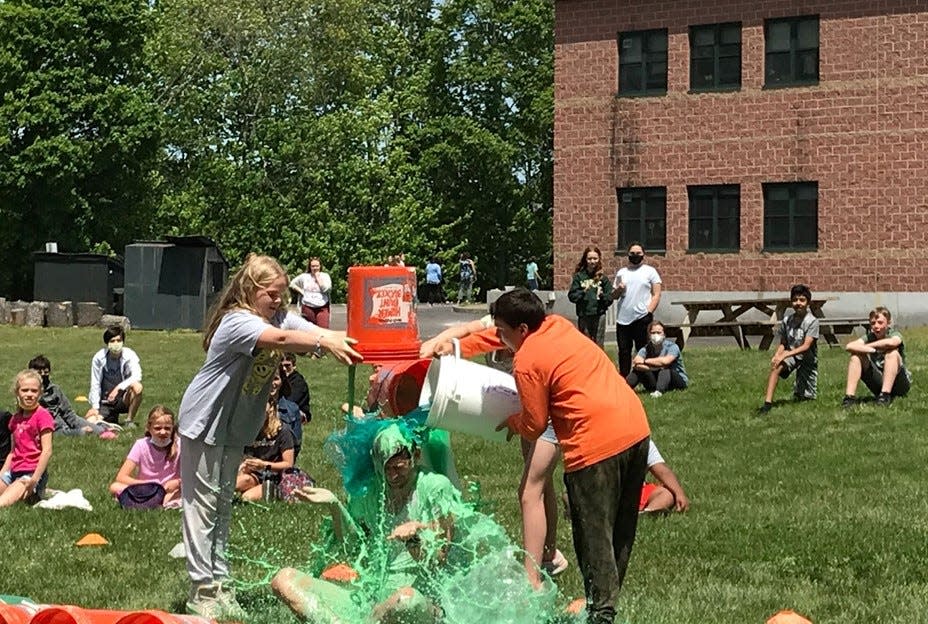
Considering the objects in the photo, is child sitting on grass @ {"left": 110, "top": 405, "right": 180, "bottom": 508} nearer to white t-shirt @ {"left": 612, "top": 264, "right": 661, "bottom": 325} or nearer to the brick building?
white t-shirt @ {"left": 612, "top": 264, "right": 661, "bottom": 325}

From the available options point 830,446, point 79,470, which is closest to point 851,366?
point 830,446

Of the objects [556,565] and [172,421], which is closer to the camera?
[556,565]

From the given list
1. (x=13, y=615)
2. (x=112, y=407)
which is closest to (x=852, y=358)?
(x=112, y=407)

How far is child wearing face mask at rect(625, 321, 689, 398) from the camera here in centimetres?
1870

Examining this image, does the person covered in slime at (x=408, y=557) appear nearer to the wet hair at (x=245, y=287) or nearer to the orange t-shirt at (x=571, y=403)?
the orange t-shirt at (x=571, y=403)

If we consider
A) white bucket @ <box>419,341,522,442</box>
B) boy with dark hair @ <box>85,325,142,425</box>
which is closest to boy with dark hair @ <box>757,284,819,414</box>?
boy with dark hair @ <box>85,325,142,425</box>

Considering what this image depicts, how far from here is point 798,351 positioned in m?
16.8

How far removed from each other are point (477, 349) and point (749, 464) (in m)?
6.53

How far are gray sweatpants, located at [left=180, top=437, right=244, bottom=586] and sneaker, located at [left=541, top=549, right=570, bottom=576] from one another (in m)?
2.01

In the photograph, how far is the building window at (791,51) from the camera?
34.4 meters

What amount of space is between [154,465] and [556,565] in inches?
175

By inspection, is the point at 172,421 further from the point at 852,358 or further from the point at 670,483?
the point at 852,358

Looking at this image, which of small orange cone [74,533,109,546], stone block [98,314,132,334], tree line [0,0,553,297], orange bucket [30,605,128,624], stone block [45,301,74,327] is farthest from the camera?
tree line [0,0,553,297]

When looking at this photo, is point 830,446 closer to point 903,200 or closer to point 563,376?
point 563,376
